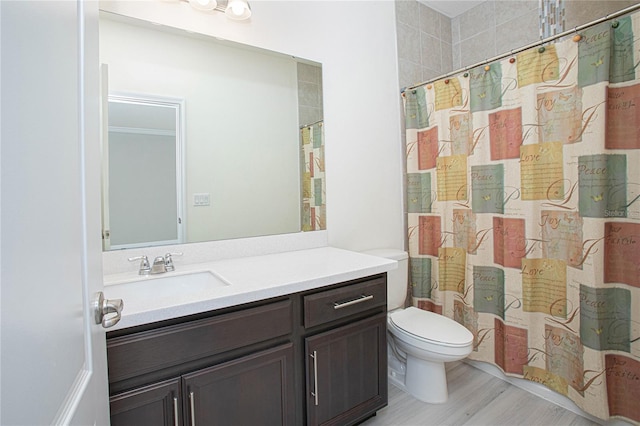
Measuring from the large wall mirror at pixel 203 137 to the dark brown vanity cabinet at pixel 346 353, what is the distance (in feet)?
2.09

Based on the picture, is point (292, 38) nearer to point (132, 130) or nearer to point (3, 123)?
point (132, 130)

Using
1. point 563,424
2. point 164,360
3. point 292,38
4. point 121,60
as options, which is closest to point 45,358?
point 164,360

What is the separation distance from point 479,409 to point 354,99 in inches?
77.0

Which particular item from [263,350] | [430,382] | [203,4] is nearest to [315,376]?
[263,350]

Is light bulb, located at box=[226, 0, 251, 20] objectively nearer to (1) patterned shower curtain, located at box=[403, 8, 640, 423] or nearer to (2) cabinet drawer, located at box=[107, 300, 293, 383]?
(1) patterned shower curtain, located at box=[403, 8, 640, 423]

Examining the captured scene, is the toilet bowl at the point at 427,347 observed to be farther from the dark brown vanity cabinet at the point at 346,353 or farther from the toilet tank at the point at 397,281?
the dark brown vanity cabinet at the point at 346,353

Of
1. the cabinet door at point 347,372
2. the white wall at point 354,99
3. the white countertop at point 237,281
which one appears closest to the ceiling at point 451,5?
the white wall at point 354,99

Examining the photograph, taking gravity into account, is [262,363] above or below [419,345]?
above

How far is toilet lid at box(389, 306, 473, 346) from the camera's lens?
160 cm

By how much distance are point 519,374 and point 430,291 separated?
68 centimetres

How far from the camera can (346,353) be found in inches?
53.7

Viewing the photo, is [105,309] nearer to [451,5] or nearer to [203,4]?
[203,4]

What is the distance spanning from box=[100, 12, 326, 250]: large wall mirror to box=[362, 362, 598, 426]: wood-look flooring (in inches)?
43.6

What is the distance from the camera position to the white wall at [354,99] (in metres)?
1.82
